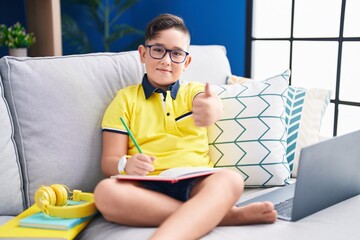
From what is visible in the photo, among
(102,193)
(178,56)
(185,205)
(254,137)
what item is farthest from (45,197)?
(254,137)

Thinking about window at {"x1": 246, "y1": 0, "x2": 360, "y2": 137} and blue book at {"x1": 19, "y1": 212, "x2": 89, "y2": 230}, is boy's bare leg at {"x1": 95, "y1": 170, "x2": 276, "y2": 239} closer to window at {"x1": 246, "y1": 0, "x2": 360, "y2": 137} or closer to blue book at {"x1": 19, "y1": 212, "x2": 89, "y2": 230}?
blue book at {"x1": 19, "y1": 212, "x2": 89, "y2": 230}

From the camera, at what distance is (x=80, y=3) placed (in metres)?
3.30

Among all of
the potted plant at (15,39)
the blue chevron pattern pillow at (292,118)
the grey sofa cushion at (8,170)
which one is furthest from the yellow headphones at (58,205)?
the potted plant at (15,39)

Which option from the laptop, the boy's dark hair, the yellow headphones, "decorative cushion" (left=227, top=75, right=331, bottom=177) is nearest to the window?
"decorative cushion" (left=227, top=75, right=331, bottom=177)

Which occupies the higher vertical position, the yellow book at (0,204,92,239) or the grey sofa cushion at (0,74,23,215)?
the grey sofa cushion at (0,74,23,215)

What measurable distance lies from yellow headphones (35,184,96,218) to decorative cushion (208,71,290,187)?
19.7 inches

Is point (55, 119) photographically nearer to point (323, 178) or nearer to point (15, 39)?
point (323, 178)

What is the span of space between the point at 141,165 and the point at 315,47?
6.29 ft

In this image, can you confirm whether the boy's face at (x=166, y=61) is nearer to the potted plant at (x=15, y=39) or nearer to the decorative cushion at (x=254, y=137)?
the decorative cushion at (x=254, y=137)

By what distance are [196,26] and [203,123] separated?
191cm

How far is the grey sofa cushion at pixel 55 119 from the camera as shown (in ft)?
4.54

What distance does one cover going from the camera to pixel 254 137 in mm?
1538

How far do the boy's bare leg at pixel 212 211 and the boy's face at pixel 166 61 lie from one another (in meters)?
0.39

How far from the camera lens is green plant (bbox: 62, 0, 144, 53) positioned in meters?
3.28
